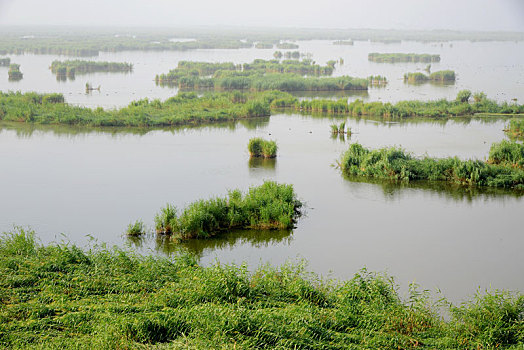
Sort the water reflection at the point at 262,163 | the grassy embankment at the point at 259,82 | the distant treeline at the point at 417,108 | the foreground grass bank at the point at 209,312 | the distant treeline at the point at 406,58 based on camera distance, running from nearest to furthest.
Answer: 1. the foreground grass bank at the point at 209,312
2. the water reflection at the point at 262,163
3. the distant treeline at the point at 417,108
4. the grassy embankment at the point at 259,82
5. the distant treeline at the point at 406,58

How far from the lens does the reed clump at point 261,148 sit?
16516 millimetres

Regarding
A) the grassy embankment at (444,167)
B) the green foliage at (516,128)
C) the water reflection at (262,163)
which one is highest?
the green foliage at (516,128)

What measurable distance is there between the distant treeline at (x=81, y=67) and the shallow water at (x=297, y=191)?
55.6 ft

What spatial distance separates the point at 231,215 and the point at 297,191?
294cm

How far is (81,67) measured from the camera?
3981 centimetres

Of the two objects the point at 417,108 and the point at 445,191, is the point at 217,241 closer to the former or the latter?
the point at 445,191

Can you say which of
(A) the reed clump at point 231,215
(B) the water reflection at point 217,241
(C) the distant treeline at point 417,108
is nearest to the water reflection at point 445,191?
(A) the reed clump at point 231,215

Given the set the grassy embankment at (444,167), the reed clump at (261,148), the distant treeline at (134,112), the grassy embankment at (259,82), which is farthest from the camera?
the grassy embankment at (259,82)

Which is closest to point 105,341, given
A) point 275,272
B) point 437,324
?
point 275,272

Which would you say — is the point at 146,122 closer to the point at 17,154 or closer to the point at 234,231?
the point at 17,154

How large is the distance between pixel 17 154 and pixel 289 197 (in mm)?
9144

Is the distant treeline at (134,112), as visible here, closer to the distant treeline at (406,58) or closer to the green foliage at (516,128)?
the green foliage at (516,128)

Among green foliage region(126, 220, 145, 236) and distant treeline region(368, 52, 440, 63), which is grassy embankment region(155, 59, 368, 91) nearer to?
green foliage region(126, 220, 145, 236)

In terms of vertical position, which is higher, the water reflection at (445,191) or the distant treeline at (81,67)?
the distant treeline at (81,67)
